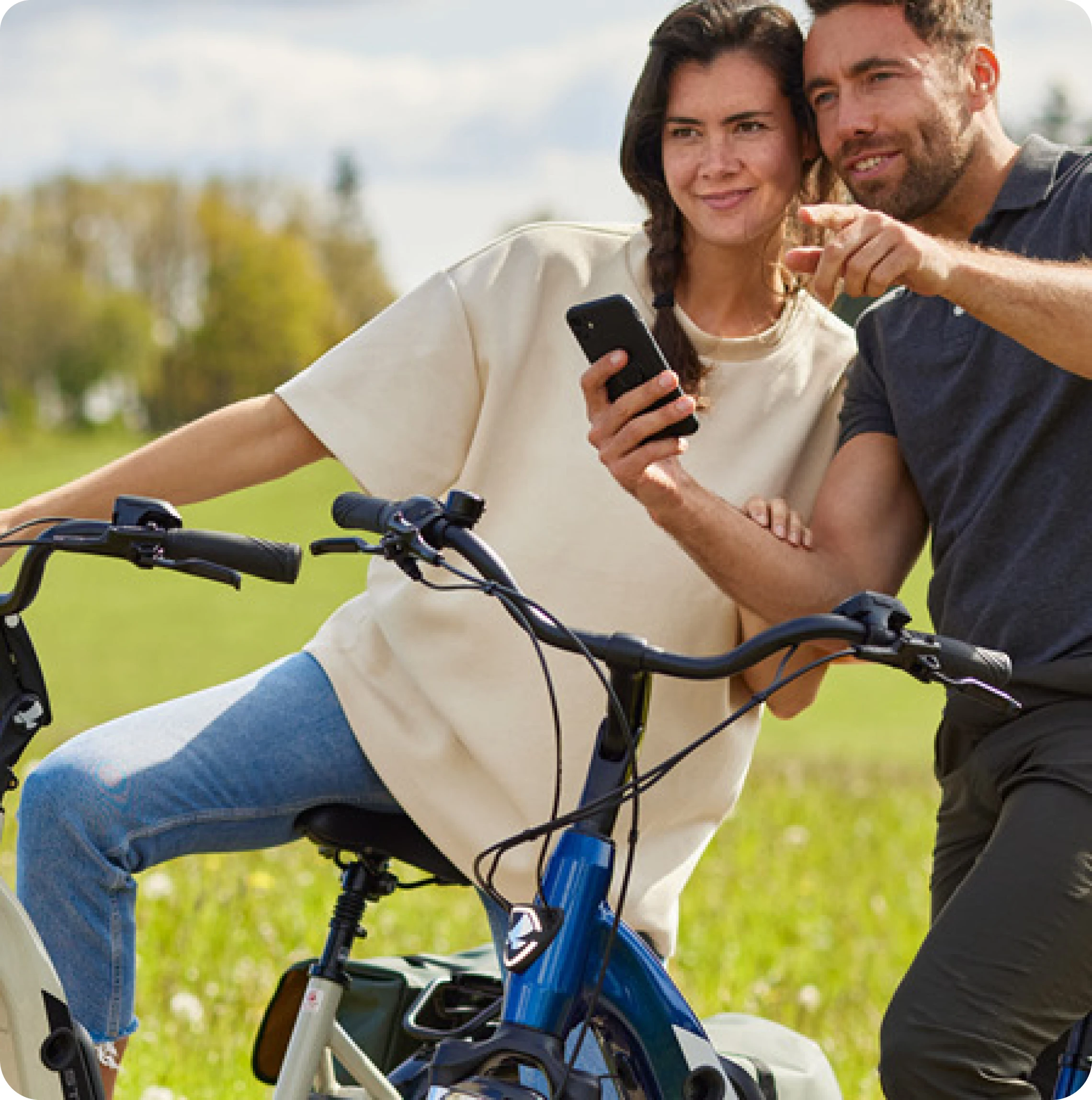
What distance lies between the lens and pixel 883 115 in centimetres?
308

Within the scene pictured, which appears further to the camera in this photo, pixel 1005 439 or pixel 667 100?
pixel 667 100

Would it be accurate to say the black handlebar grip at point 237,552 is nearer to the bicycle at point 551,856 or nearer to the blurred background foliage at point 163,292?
the bicycle at point 551,856

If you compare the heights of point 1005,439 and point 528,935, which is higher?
point 1005,439

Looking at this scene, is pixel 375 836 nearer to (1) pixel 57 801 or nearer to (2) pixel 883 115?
(1) pixel 57 801

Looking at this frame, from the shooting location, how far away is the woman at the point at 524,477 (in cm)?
306

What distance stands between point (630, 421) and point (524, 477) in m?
0.58

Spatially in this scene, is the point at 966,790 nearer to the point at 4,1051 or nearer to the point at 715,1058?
the point at 715,1058

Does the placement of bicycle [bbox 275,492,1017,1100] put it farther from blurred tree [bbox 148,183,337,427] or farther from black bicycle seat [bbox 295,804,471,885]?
A: blurred tree [bbox 148,183,337,427]

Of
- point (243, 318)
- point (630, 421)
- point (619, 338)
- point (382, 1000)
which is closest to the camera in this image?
point (619, 338)

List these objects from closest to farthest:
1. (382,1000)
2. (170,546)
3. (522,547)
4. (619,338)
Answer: (170,546)
(619,338)
(522,547)
(382,1000)

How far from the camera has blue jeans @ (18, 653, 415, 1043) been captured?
290 cm

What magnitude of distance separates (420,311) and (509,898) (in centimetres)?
94

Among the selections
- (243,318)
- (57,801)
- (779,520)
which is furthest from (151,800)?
(243,318)

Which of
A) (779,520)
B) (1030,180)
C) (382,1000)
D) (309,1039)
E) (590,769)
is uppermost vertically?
(1030,180)
